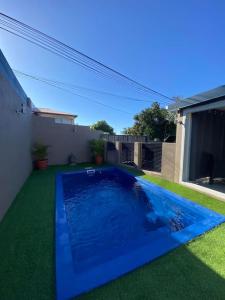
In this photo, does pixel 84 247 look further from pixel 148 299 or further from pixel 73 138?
pixel 73 138

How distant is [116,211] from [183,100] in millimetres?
4612

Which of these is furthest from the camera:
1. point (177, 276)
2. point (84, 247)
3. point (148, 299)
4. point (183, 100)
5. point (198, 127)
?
point (198, 127)

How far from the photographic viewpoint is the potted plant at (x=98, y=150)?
1156cm

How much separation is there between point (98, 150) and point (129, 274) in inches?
380

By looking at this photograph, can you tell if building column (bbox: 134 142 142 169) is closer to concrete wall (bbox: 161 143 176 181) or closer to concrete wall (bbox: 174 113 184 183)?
concrete wall (bbox: 161 143 176 181)

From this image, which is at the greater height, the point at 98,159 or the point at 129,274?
the point at 98,159

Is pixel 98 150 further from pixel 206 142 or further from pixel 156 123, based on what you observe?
pixel 156 123

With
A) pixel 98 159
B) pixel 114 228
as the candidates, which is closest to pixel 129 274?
pixel 114 228

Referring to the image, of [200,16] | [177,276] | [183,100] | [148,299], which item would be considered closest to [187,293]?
[177,276]

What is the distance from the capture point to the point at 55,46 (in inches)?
312

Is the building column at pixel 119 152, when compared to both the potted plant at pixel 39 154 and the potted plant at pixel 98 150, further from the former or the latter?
the potted plant at pixel 39 154

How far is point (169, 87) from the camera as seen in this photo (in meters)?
16.9

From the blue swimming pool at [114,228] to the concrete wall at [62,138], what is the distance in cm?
463

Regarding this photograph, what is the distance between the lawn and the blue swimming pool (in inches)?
5.7
